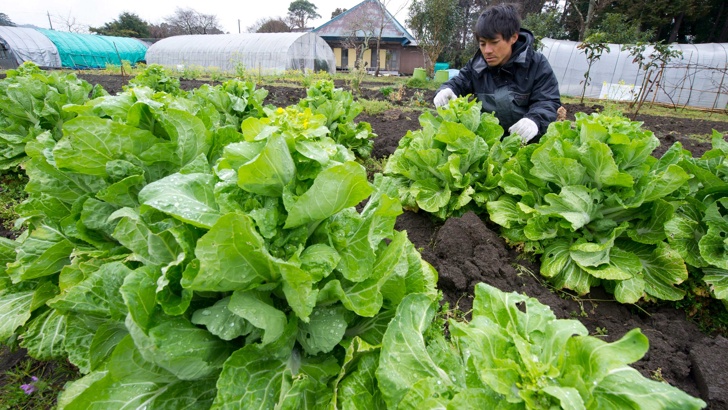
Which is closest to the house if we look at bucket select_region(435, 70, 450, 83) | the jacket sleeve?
bucket select_region(435, 70, 450, 83)

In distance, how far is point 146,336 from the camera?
1397 millimetres

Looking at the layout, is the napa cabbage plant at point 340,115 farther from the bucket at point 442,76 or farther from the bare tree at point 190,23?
the bare tree at point 190,23

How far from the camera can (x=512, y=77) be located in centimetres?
521

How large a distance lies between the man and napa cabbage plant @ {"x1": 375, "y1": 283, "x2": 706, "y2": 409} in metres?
3.90

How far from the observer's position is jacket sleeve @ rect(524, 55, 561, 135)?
496cm

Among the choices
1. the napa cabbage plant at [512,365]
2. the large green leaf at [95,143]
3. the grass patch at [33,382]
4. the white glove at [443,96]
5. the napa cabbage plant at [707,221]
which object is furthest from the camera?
the white glove at [443,96]

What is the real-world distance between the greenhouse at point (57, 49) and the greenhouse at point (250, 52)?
5027 mm

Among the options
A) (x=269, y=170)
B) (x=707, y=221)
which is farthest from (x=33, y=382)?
(x=707, y=221)

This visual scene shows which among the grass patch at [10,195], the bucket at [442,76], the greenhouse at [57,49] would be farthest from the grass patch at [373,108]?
the greenhouse at [57,49]

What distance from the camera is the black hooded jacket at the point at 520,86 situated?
Answer: 195 inches

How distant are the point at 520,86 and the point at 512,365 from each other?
192 inches

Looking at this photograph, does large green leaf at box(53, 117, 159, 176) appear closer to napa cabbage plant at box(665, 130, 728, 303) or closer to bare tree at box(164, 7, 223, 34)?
napa cabbage plant at box(665, 130, 728, 303)

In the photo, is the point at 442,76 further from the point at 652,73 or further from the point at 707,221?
the point at 707,221

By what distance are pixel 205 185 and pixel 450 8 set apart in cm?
4049
